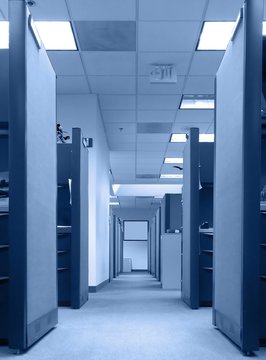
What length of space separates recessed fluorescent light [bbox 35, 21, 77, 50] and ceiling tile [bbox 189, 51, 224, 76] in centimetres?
122

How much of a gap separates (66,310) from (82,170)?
1107 mm

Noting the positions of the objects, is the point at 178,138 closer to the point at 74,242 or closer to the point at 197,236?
the point at 197,236

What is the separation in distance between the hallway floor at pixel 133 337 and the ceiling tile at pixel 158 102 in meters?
3.06

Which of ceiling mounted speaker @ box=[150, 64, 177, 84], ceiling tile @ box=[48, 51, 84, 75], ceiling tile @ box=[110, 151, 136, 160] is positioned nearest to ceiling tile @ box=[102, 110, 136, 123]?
ceiling tile @ box=[48, 51, 84, 75]

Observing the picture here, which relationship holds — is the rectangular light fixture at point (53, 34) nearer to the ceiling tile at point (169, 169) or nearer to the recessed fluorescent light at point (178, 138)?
the recessed fluorescent light at point (178, 138)

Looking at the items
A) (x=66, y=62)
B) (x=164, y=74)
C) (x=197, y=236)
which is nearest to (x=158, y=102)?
(x=164, y=74)

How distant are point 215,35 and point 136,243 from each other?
1556 centimetres

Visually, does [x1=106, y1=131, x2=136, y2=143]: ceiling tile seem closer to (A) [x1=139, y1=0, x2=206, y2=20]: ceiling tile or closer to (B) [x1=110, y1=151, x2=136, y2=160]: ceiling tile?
(B) [x1=110, y1=151, x2=136, y2=160]: ceiling tile

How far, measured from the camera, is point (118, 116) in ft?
23.0

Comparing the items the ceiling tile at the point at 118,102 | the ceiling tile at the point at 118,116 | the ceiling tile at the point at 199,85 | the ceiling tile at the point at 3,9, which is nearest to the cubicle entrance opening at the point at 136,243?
the ceiling tile at the point at 118,116

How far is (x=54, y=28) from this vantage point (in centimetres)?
432

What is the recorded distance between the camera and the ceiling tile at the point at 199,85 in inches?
215

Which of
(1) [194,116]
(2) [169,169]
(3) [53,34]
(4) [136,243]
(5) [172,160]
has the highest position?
(3) [53,34]

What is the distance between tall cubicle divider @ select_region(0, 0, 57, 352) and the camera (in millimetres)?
2088
